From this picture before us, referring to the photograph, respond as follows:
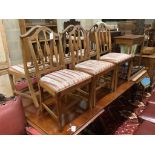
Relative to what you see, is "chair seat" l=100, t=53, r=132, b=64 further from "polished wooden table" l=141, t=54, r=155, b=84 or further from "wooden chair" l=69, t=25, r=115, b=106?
"polished wooden table" l=141, t=54, r=155, b=84

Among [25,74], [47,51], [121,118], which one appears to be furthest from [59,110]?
[121,118]

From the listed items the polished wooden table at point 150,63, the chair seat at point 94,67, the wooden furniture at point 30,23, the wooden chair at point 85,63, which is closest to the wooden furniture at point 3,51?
the wooden furniture at point 30,23

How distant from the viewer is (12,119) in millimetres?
1211

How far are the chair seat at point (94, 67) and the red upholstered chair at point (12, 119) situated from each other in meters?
0.91

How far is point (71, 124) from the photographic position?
5.47ft

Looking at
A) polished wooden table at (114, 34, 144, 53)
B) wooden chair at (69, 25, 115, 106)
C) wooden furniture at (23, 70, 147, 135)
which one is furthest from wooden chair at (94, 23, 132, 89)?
wooden furniture at (23, 70, 147, 135)

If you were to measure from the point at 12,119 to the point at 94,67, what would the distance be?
1.12 meters

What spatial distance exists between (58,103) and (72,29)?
3.37 feet

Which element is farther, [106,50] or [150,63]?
[150,63]

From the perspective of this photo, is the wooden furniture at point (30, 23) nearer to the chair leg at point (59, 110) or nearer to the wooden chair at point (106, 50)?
the wooden chair at point (106, 50)

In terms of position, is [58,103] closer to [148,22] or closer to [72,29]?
[72,29]

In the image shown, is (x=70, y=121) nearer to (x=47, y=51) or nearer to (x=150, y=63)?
(x=47, y=51)

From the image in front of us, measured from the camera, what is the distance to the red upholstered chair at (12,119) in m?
1.16

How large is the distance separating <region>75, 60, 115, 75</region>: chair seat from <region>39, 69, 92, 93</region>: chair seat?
0.17 meters
